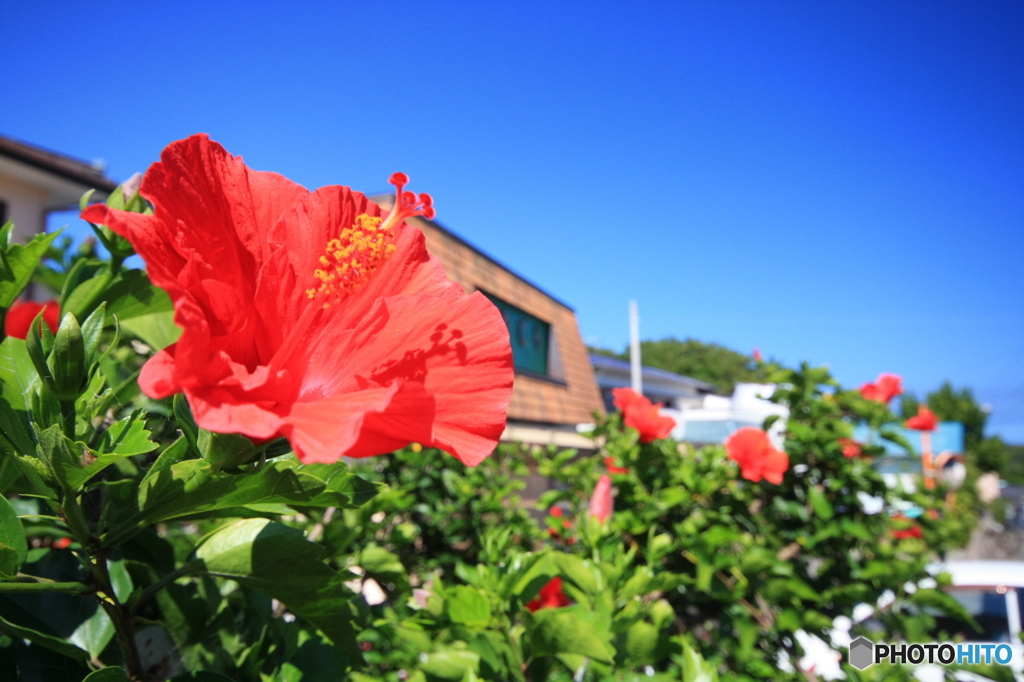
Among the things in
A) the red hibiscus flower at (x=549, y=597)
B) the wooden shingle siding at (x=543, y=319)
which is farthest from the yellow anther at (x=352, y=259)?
the wooden shingle siding at (x=543, y=319)

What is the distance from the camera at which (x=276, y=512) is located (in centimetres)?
68

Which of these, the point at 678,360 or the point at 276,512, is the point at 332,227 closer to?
the point at 276,512

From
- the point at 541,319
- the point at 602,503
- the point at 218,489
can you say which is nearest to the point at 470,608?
the point at 218,489

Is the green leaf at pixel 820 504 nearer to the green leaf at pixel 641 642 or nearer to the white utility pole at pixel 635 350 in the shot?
the green leaf at pixel 641 642

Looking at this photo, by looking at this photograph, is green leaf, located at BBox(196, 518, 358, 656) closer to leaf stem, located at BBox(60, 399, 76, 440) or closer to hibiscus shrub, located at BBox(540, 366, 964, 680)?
leaf stem, located at BBox(60, 399, 76, 440)

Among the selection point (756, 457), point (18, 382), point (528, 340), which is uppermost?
point (528, 340)

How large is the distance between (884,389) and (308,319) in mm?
3092

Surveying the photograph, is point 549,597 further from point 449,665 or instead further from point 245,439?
point 245,439

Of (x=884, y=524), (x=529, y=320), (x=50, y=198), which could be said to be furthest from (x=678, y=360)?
(x=884, y=524)

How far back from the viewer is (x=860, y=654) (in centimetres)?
179

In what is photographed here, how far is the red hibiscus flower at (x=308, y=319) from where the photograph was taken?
52cm

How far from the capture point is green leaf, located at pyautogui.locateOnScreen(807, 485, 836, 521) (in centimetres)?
237

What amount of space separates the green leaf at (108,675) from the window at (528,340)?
8590mm

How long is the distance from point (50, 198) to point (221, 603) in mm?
10425
